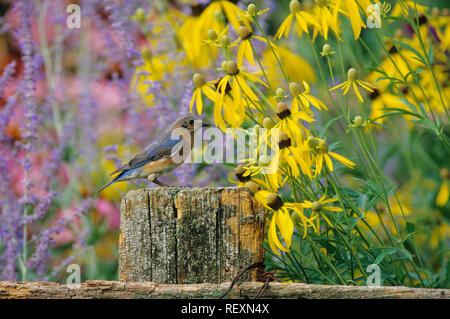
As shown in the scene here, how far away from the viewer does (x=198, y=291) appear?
70.4 inches

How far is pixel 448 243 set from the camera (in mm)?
3559

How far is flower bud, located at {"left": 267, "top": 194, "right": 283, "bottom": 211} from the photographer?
6.09 feet

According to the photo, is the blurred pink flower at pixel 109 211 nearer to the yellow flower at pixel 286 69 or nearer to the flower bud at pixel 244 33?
the yellow flower at pixel 286 69

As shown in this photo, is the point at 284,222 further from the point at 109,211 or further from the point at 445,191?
the point at 109,211

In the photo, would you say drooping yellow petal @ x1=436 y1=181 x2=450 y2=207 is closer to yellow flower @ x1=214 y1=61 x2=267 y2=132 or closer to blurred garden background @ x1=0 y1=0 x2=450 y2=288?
blurred garden background @ x1=0 y1=0 x2=450 y2=288

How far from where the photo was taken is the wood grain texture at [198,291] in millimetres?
1722

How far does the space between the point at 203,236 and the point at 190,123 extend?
35.1 inches

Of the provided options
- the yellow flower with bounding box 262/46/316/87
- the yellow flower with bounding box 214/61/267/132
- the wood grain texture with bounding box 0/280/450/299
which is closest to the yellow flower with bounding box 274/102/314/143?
the yellow flower with bounding box 214/61/267/132

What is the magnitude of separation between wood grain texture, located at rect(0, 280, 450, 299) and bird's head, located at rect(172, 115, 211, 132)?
96cm

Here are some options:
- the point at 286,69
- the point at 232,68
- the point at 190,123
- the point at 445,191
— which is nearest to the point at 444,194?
the point at 445,191

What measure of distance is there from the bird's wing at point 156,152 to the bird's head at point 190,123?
72mm

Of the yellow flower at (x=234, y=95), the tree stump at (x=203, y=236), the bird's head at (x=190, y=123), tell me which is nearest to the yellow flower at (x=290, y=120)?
the yellow flower at (x=234, y=95)
